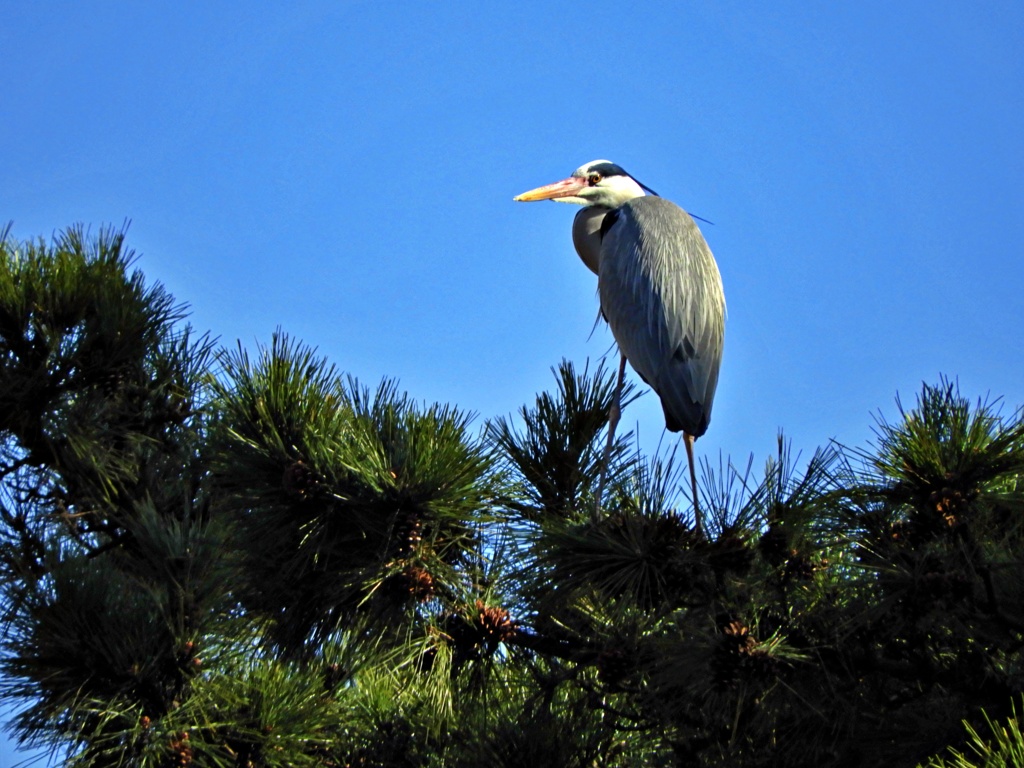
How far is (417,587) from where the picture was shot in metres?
1.90

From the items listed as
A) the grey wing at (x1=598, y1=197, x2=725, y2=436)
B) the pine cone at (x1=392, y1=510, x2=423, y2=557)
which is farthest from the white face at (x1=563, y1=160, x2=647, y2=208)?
the pine cone at (x1=392, y1=510, x2=423, y2=557)

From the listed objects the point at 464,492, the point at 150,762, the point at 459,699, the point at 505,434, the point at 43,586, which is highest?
the point at 505,434

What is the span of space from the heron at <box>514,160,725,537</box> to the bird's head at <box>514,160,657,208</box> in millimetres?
130

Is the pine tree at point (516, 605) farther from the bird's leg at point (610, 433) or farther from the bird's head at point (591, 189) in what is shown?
the bird's head at point (591, 189)

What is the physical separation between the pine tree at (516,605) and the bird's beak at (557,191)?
1850 mm

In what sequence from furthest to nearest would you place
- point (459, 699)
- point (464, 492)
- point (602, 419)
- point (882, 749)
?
point (602, 419) < point (459, 699) < point (464, 492) < point (882, 749)

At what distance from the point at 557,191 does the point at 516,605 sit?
2.37m

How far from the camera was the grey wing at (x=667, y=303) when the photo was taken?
9.56 ft

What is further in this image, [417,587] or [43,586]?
[43,586]

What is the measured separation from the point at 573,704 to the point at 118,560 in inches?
39.5

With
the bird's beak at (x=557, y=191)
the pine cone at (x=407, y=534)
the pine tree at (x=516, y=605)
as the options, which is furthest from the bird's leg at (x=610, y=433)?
the bird's beak at (x=557, y=191)

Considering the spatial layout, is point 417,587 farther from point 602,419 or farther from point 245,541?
point 602,419

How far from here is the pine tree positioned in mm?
1771

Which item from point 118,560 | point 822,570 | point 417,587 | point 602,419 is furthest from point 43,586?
point 822,570
